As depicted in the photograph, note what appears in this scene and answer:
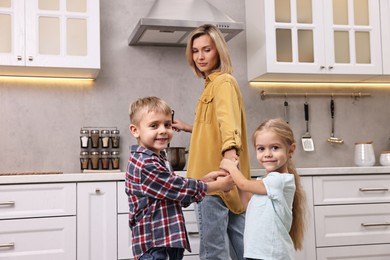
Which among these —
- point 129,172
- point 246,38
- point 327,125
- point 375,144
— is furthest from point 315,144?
point 129,172

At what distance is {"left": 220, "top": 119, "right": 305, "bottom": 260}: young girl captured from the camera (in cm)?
189

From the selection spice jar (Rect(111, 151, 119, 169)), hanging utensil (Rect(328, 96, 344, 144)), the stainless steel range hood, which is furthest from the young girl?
hanging utensil (Rect(328, 96, 344, 144))

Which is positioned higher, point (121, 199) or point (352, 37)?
point (352, 37)

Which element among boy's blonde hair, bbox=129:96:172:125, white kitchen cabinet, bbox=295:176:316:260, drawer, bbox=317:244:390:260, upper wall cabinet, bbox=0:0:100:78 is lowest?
drawer, bbox=317:244:390:260

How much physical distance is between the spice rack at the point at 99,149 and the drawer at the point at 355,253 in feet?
4.48

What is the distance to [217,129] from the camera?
2.30 meters

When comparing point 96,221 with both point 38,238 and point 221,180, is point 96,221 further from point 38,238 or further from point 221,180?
point 221,180

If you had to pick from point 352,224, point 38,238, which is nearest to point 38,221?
point 38,238

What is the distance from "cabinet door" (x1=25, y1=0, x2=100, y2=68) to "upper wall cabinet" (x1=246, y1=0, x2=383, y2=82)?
1.08 meters

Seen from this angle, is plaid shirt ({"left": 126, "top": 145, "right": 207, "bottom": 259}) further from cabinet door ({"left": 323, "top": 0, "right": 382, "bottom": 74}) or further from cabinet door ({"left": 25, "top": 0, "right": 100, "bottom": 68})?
cabinet door ({"left": 323, "top": 0, "right": 382, "bottom": 74})

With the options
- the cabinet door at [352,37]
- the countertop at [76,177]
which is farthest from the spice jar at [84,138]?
the cabinet door at [352,37]

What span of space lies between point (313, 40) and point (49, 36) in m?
1.68

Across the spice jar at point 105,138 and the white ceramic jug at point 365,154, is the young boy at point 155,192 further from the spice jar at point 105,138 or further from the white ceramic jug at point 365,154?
the white ceramic jug at point 365,154

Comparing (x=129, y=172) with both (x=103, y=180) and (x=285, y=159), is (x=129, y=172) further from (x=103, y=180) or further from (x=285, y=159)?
(x=103, y=180)
